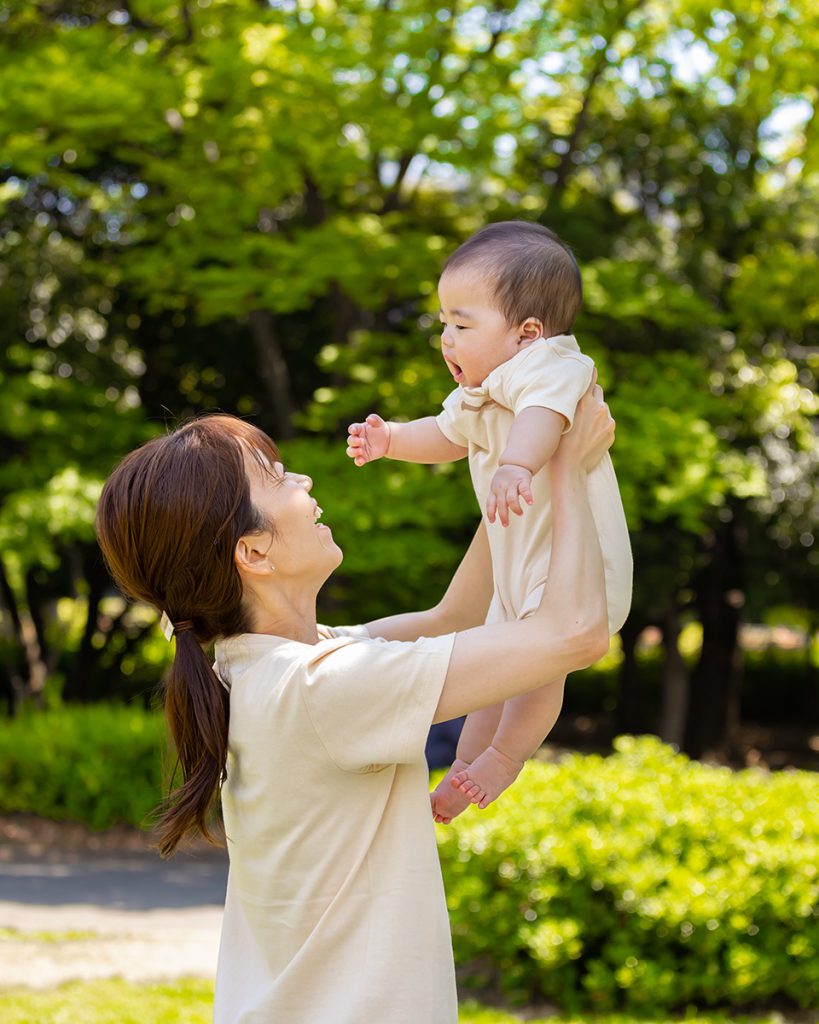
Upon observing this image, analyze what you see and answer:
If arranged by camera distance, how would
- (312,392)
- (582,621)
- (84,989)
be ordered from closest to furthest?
(582,621) < (84,989) < (312,392)

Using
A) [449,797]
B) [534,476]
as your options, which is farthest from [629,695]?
[534,476]

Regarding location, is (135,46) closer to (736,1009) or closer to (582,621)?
(736,1009)

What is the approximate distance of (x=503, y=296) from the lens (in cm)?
172

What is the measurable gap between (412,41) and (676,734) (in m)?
9.22

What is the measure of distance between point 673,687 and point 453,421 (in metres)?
14.0

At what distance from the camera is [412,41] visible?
29.0ft

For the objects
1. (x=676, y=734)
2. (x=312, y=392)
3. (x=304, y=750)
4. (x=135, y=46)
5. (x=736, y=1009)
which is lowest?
(x=676, y=734)

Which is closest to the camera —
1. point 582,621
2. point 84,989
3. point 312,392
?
point 582,621

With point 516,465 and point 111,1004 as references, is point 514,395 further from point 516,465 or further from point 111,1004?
point 111,1004

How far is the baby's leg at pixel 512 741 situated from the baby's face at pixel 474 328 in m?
0.46

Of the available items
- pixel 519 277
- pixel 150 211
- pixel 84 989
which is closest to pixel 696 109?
pixel 150 211

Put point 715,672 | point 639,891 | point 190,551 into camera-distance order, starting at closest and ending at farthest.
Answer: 1. point 190,551
2. point 639,891
3. point 715,672

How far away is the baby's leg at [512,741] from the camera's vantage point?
67.5 inches

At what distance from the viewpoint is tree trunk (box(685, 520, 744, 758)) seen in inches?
588
